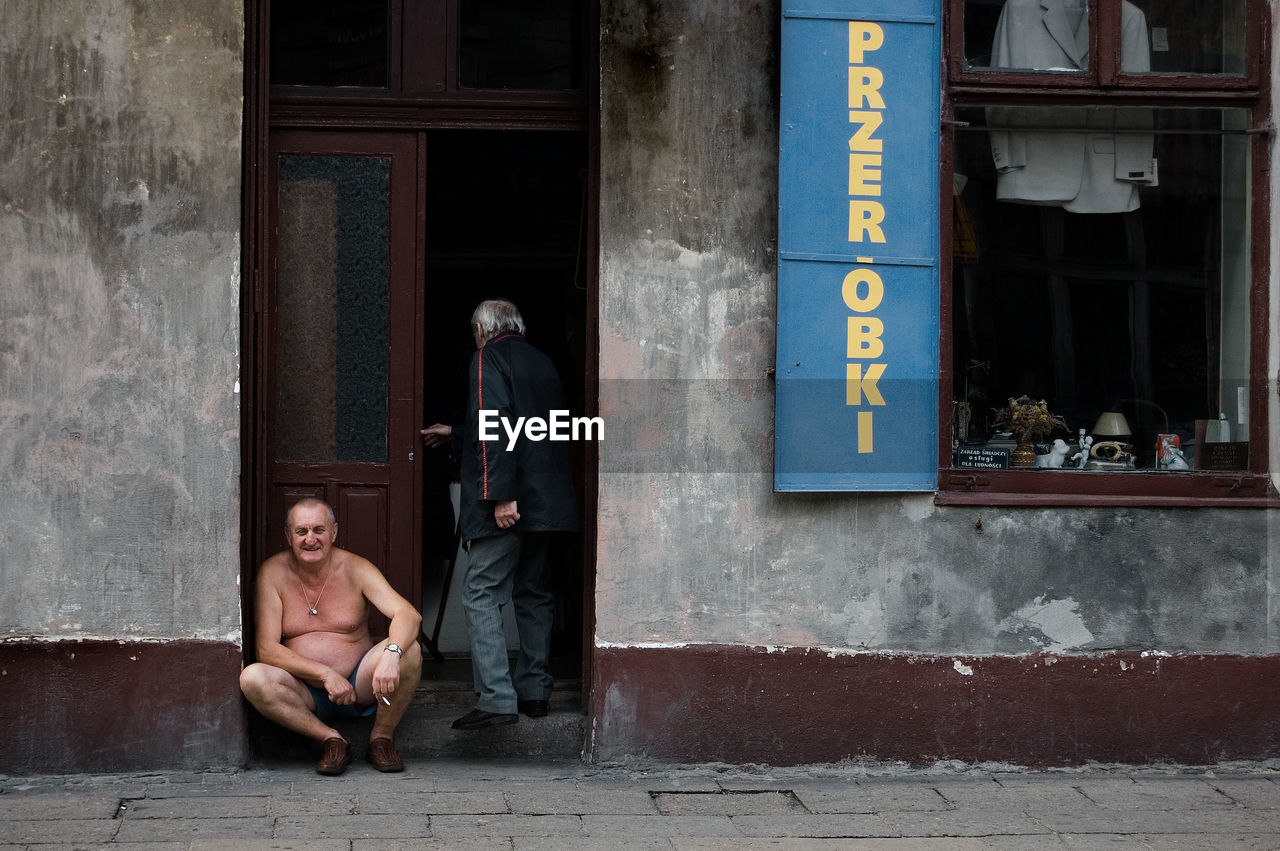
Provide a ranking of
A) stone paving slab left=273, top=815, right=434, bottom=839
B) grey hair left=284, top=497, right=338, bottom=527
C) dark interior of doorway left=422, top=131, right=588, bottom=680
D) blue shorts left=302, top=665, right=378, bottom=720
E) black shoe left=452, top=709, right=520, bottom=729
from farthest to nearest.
→ dark interior of doorway left=422, top=131, right=588, bottom=680, black shoe left=452, top=709, right=520, bottom=729, blue shorts left=302, top=665, right=378, bottom=720, grey hair left=284, top=497, right=338, bottom=527, stone paving slab left=273, top=815, right=434, bottom=839

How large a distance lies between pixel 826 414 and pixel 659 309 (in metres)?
0.84

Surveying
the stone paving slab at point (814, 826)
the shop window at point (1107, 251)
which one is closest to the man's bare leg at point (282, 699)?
the stone paving slab at point (814, 826)

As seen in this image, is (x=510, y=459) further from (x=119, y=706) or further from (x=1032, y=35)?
(x=1032, y=35)

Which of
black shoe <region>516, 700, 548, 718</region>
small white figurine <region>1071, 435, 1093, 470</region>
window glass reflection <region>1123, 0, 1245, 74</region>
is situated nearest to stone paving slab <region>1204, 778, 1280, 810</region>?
small white figurine <region>1071, 435, 1093, 470</region>

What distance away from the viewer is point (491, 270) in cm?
832

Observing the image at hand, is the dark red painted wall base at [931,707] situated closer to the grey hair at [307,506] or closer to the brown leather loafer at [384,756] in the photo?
the brown leather loafer at [384,756]

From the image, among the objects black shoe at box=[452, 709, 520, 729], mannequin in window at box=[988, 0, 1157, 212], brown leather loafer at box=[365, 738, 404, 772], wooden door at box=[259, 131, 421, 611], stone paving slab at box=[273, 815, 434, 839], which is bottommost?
stone paving slab at box=[273, 815, 434, 839]

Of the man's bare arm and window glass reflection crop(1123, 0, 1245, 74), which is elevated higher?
window glass reflection crop(1123, 0, 1245, 74)

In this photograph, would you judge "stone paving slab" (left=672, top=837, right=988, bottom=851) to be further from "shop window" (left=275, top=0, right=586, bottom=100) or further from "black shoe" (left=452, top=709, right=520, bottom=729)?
"shop window" (left=275, top=0, right=586, bottom=100)

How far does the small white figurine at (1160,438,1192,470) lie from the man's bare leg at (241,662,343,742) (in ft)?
12.6

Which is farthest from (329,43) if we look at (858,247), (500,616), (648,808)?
(648,808)

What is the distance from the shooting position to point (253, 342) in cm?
618

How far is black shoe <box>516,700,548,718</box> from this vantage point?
21.1ft

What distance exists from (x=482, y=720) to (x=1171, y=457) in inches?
130
